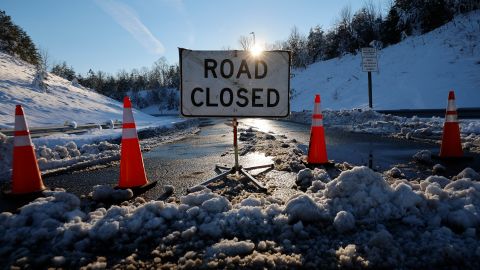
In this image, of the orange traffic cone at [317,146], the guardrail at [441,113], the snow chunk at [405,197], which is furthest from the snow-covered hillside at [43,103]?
the snow chunk at [405,197]

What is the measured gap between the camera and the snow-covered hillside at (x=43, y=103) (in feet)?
66.1

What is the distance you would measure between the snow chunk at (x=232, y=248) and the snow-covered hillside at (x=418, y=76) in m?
21.3

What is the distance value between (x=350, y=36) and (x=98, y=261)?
4695 centimetres

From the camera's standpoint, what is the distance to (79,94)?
31.7 m

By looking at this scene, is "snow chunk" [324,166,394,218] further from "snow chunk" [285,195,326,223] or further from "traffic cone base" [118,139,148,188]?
"traffic cone base" [118,139,148,188]

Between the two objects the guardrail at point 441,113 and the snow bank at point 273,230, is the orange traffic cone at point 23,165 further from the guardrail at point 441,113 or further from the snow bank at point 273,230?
the guardrail at point 441,113

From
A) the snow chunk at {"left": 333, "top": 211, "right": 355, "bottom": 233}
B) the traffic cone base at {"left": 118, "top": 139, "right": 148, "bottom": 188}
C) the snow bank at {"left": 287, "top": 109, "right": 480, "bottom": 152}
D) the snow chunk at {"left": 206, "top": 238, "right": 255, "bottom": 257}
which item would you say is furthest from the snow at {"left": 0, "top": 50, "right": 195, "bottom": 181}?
the snow bank at {"left": 287, "top": 109, "right": 480, "bottom": 152}

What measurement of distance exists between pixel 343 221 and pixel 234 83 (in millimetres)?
2422

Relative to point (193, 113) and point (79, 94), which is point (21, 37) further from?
point (193, 113)

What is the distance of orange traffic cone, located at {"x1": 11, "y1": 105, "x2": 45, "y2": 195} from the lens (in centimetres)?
404

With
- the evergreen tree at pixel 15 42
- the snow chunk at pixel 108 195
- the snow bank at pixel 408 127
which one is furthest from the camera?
the evergreen tree at pixel 15 42

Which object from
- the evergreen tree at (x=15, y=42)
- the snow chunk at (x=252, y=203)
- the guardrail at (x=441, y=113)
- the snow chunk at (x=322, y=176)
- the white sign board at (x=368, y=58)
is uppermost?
the evergreen tree at (x=15, y=42)

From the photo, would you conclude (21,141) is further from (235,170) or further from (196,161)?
(196,161)

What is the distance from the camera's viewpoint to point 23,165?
13.4 ft
